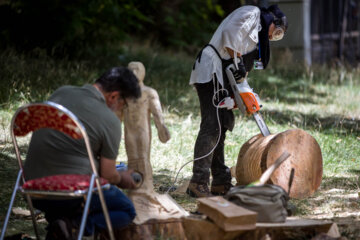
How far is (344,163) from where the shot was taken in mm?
7273

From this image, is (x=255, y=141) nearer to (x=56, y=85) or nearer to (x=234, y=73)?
(x=234, y=73)

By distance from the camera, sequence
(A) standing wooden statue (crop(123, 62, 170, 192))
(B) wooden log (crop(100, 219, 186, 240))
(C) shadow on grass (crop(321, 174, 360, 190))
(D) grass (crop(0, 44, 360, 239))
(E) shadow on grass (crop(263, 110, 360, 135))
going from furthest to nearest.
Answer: (E) shadow on grass (crop(263, 110, 360, 135)), (C) shadow on grass (crop(321, 174, 360, 190)), (D) grass (crop(0, 44, 360, 239)), (A) standing wooden statue (crop(123, 62, 170, 192)), (B) wooden log (crop(100, 219, 186, 240))

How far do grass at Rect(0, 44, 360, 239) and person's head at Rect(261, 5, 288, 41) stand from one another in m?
1.69

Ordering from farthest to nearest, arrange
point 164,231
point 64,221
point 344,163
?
point 344,163 < point 164,231 < point 64,221

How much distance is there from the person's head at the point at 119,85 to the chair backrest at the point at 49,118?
1.68 feet

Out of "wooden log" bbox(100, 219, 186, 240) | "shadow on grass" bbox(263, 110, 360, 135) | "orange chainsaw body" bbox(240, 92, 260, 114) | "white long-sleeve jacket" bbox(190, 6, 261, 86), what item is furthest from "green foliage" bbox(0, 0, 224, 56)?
"wooden log" bbox(100, 219, 186, 240)

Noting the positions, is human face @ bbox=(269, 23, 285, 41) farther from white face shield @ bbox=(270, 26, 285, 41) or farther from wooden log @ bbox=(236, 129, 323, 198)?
wooden log @ bbox=(236, 129, 323, 198)

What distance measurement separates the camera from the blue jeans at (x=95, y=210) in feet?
13.0

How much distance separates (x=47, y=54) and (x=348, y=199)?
7668 millimetres

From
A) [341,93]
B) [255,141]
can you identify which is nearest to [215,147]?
[255,141]

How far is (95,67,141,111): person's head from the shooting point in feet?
13.0

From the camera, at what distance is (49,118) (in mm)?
3615

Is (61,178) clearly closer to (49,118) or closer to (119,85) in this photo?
(49,118)

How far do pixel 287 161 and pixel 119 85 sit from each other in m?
2.38
